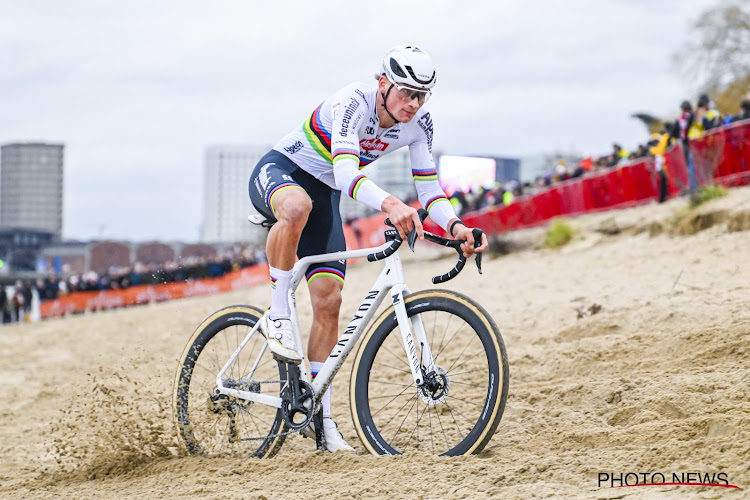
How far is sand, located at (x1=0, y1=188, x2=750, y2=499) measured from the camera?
363cm

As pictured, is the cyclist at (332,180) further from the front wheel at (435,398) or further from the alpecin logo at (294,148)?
the front wheel at (435,398)

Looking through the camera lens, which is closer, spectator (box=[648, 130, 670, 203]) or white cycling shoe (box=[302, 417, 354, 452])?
white cycling shoe (box=[302, 417, 354, 452])

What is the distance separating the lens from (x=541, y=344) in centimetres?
715

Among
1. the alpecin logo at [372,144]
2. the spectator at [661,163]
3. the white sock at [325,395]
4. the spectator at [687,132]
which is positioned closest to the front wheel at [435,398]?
the white sock at [325,395]

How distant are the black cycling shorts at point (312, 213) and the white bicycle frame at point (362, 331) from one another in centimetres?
10

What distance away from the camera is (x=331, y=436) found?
15.5 feet

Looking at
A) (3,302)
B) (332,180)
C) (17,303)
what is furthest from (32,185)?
(332,180)

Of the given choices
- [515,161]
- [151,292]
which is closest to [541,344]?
[151,292]

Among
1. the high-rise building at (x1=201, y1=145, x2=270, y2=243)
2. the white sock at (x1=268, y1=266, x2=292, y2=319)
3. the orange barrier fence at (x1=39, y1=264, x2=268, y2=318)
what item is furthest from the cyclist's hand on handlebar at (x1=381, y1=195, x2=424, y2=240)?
the high-rise building at (x1=201, y1=145, x2=270, y2=243)

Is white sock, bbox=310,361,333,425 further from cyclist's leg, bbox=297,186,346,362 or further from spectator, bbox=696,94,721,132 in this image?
spectator, bbox=696,94,721,132

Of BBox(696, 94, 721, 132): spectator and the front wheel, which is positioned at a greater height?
BBox(696, 94, 721, 132): spectator

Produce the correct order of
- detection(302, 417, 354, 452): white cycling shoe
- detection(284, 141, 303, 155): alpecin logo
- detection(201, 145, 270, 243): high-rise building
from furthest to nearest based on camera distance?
detection(201, 145, 270, 243): high-rise building → detection(284, 141, 303, 155): alpecin logo → detection(302, 417, 354, 452): white cycling shoe

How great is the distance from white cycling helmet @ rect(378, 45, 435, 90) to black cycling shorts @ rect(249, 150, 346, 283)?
87 centimetres

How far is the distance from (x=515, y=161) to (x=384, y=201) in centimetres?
4461
